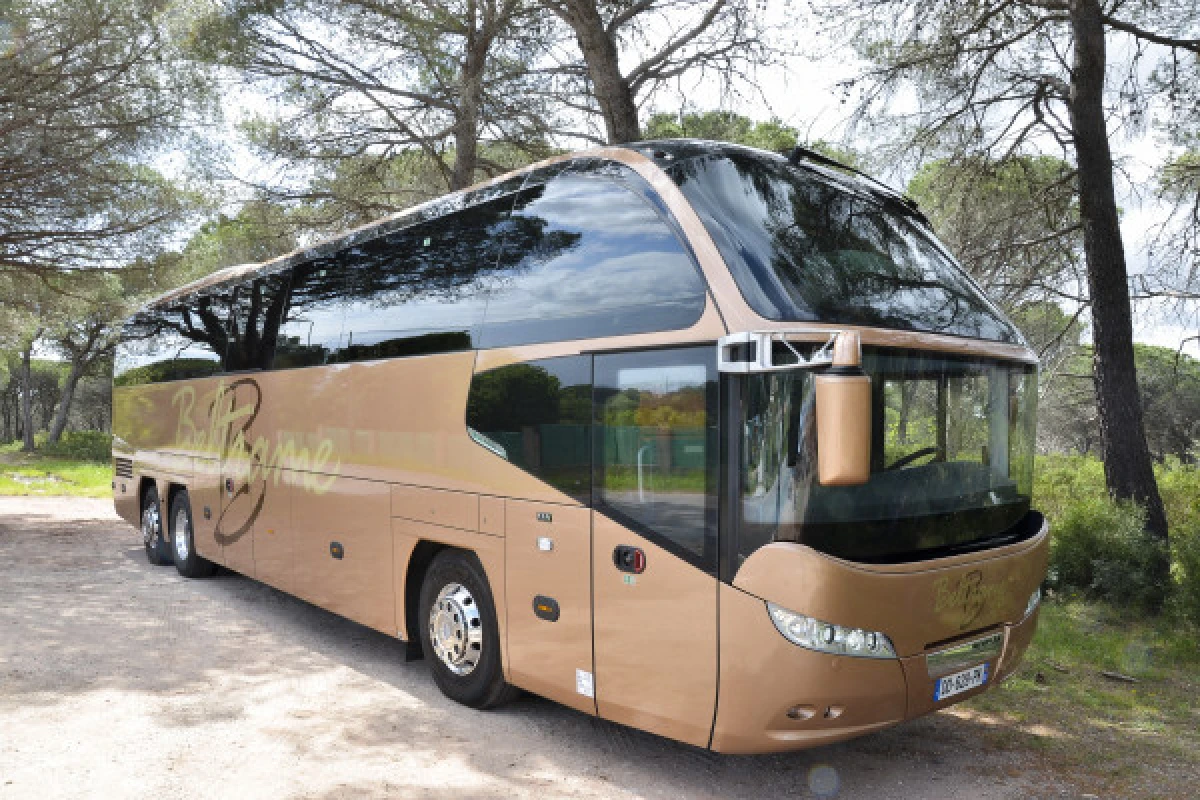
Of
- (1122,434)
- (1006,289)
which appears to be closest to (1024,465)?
(1122,434)

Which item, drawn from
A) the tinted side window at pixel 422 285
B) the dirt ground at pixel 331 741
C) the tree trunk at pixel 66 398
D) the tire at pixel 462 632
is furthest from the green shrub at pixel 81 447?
the tire at pixel 462 632

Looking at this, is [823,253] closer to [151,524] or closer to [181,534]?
[181,534]

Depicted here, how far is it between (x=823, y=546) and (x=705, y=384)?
874 mm

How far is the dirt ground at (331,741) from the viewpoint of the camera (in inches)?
178

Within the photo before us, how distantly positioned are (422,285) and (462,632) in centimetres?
233

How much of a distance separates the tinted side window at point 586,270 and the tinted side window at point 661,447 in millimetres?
211

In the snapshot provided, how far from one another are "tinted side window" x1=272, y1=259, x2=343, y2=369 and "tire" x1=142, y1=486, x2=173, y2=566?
4.13 metres

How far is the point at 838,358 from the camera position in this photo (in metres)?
3.59

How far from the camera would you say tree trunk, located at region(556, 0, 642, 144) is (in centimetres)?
1015

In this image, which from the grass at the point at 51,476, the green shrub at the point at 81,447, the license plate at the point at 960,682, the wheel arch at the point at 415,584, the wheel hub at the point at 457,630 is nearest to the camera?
the license plate at the point at 960,682

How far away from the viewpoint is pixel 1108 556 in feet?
29.8

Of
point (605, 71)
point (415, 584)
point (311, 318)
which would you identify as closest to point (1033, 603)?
point (415, 584)

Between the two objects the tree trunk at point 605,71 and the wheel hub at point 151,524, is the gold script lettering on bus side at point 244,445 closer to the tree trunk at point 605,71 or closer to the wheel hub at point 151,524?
the wheel hub at point 151,524

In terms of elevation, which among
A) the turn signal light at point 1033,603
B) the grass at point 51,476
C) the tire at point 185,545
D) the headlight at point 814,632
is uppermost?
the headlight at point 814,632
